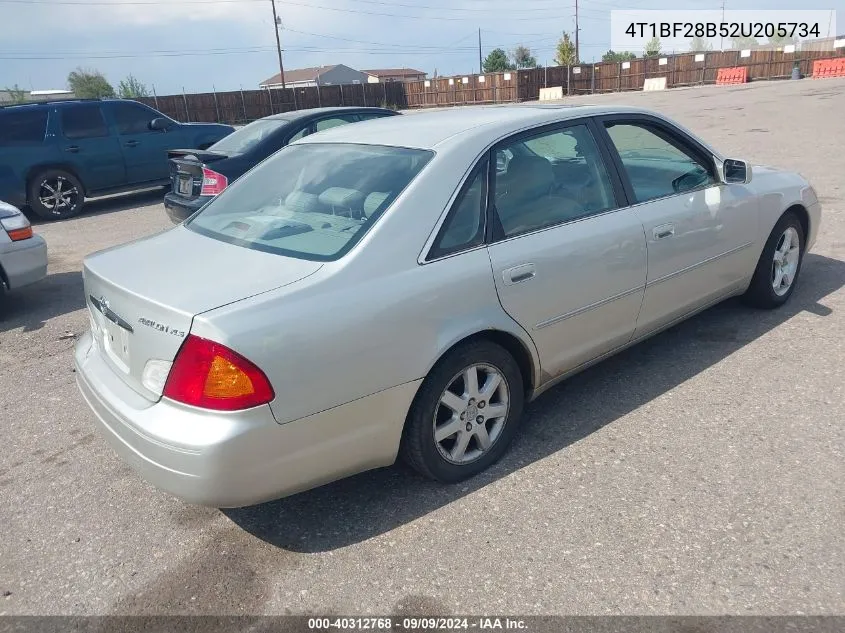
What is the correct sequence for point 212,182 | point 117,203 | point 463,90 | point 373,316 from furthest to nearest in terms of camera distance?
point 463,90, point 117,203, point 212,182, point 373,316

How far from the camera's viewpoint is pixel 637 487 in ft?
9.75

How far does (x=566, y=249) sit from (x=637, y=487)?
1.12 m

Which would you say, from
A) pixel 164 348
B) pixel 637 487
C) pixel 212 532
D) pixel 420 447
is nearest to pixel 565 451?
pixel 637 487

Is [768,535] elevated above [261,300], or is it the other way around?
[261,300]

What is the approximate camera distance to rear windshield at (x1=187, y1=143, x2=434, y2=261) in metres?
2.88

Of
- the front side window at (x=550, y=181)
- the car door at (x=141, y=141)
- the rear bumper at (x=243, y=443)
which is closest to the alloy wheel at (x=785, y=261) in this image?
the front side window at (x=550, y=181)

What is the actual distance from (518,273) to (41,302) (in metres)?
5.12

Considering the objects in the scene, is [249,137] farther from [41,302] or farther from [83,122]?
[83,122]

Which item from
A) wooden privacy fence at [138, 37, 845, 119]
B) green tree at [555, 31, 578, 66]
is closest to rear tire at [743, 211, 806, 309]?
wooden privacy fence at [138, 37, 845, 119]

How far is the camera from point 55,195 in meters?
10.6

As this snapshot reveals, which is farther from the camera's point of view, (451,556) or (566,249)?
(566,249)

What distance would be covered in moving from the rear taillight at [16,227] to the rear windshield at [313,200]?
3117mm

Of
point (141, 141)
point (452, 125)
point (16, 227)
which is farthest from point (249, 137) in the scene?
point (452, 125)

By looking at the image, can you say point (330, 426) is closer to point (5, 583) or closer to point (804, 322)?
point (5, 583)
